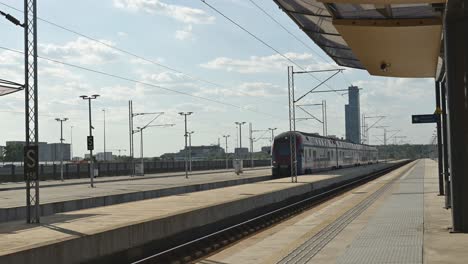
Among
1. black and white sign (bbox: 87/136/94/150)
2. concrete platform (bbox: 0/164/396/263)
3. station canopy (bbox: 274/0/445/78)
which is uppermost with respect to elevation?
station canopy (bbox: 274/0/445/78)

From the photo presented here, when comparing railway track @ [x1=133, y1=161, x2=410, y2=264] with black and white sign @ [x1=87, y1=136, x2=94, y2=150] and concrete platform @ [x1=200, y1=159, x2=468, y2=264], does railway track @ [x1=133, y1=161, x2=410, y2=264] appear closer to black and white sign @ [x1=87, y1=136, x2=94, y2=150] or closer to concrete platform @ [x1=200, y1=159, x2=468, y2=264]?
concrete platform @ [x1=200, y1=159, x2=468, y2=264]

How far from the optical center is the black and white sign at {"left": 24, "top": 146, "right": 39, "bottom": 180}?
1321 cm

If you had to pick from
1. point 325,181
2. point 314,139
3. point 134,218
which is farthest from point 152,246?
point 314,139

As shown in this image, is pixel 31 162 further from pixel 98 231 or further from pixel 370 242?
pixel 370 242

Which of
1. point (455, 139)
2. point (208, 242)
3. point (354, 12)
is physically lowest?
point (208, 242)

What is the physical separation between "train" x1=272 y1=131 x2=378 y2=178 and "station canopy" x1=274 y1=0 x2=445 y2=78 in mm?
23094

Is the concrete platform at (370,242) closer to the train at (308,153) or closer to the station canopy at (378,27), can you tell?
the station canopy at (378,27)

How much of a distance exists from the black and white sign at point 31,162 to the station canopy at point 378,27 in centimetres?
623

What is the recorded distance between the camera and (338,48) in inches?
649

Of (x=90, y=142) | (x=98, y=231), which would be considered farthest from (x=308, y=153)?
(x=98, y=231)

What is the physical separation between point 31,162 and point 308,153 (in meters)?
32.9

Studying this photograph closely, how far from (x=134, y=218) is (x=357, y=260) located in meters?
6.49

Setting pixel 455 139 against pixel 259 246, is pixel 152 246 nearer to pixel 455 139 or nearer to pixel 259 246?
pixel 259 246

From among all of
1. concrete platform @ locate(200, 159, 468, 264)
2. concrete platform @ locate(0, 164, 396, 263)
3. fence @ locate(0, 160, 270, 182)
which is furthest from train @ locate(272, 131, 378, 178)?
fence @ locate(0, 160, 270, 182)
